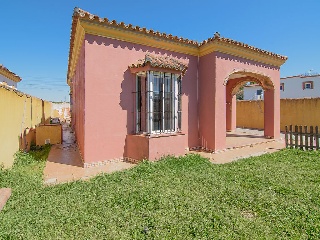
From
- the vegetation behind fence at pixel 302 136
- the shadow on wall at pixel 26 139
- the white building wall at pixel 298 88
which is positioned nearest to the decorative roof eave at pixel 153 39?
the vegetation behind fence at pixel 302 136

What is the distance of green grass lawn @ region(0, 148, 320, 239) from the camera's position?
9.80ft

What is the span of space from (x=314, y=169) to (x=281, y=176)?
1443 millimetres

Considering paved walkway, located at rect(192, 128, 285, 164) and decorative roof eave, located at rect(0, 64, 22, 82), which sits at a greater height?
decorative roof eave, located at rect(0, 64, 22, 82)

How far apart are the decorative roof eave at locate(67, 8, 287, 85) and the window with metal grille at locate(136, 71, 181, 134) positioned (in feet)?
4.92

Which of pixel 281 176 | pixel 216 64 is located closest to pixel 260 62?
pixel 216 64

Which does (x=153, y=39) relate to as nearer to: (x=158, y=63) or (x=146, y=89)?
(x=158, y=63)

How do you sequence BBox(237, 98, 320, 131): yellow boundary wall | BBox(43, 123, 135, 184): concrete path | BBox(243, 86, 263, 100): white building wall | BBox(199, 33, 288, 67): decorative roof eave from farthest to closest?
BBox(243, 86, 263, 100): white building wall
BBox(237, 98, 320, 131): yellow boundary wall
BBox(199, 33, 288, 67): decorative roof eave
BBox(43, 123, 135, 184): concrete path

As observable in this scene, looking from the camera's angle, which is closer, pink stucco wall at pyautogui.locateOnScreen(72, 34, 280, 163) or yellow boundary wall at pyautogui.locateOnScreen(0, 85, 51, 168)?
yellow boundary wall at pyautogui.locateOnScreen(0, 85, 51, 168)

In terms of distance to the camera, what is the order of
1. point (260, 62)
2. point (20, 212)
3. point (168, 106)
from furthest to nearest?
point (260, 62) → point (168, 106) → point (20, 212)

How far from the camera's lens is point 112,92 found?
697 cm

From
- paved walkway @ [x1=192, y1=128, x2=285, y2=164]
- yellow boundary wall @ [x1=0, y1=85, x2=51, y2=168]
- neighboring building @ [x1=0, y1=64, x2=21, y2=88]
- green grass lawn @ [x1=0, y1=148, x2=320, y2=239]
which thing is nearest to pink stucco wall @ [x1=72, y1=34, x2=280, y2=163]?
paved walkway @ [x1=192, y1=128, x2=285, y2=164]

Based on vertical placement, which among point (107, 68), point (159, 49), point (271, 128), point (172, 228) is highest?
point (159, 49)

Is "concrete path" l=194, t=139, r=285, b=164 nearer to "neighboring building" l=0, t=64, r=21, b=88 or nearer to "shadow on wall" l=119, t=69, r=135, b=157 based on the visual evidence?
"shadow on wall" l=119, t=69, r=135, b=157

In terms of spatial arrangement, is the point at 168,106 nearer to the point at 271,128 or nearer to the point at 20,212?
the point at 20,212
